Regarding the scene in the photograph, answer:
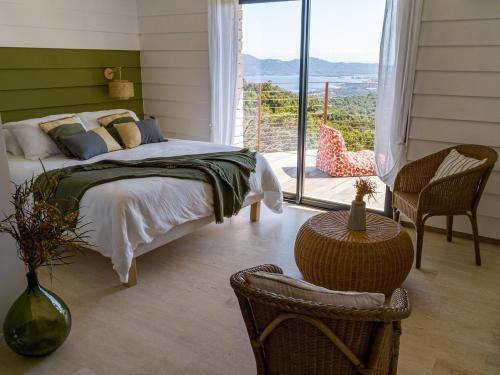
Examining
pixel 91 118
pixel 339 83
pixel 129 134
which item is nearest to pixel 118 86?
pixel 91 118

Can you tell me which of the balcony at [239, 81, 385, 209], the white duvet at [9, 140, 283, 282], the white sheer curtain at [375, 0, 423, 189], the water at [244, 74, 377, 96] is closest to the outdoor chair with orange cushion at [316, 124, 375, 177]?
the balcony at [239, 81, 385, 209]

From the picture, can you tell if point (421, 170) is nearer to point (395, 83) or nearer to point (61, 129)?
point (395, 83)

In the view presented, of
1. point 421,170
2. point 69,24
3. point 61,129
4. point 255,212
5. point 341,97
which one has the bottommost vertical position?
point 255,212

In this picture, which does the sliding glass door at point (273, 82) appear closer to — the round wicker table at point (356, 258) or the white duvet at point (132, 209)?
the white duvet at point (132, 209)

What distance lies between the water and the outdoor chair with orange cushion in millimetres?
409

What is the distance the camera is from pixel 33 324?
2.23 metres

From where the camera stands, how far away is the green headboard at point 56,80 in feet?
13.7

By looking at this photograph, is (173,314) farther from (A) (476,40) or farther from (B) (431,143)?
(A) (476,40)

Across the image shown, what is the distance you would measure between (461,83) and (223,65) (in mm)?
2354

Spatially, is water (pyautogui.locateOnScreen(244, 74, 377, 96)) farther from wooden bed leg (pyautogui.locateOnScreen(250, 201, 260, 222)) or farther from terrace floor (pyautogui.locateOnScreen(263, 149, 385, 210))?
wooden bed leg (pyautogui.locateOnScreen(250, 201, 260, 222))

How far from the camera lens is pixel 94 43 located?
4844 millimetres

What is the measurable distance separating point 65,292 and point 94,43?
117 inches

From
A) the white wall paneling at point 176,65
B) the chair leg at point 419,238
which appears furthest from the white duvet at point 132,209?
the white wall paneling at point 176,65

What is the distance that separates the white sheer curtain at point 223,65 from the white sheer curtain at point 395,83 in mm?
1597
